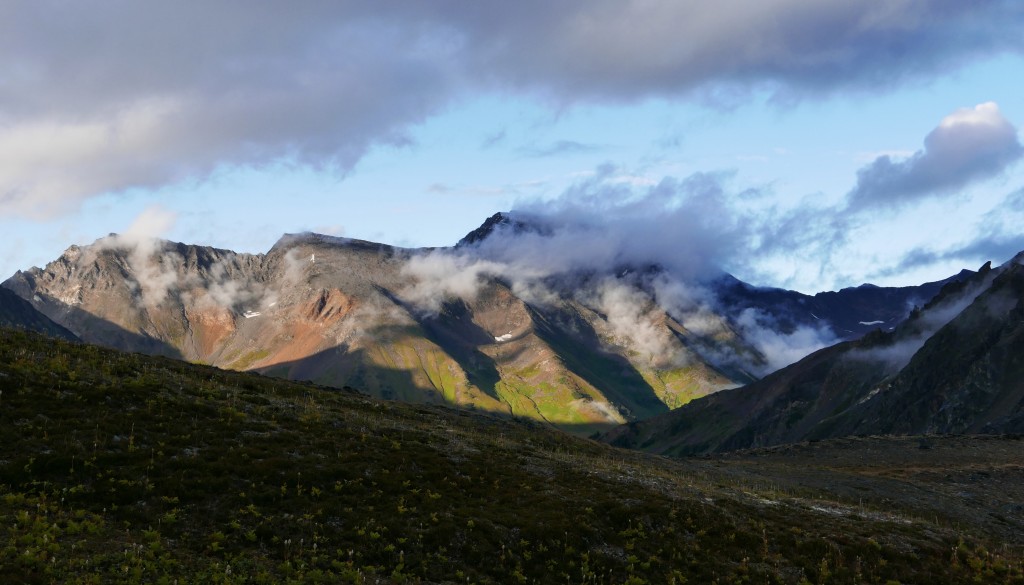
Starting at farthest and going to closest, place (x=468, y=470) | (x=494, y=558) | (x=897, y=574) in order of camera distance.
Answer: (x=468, y=470)
(x=897, y=574)
(x=494, y=558)

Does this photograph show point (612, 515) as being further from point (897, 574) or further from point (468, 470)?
point (897, 574)

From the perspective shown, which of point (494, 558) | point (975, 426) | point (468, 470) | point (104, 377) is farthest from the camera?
point (975, 426)

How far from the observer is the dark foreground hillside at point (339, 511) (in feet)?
112

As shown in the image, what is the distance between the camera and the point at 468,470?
5122 centimetres

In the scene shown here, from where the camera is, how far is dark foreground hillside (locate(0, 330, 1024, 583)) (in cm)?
3412

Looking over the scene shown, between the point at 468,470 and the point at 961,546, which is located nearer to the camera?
the point at 961,546

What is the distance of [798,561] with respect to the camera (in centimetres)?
4269

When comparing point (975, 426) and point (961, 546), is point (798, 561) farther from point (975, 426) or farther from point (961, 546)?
point (975, 426)

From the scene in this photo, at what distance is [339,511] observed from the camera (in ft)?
132

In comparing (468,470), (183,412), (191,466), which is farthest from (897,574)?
(183,412)

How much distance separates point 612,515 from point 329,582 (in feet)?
61.2

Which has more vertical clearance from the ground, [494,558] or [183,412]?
[183,412]

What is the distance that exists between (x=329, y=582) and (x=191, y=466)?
13.7 metres

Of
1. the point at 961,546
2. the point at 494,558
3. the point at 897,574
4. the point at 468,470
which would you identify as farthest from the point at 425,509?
the point at 961,546
